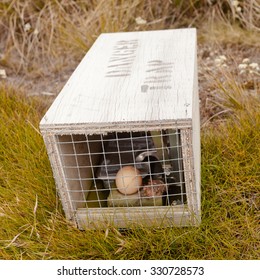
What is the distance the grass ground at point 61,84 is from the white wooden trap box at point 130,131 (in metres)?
0.08

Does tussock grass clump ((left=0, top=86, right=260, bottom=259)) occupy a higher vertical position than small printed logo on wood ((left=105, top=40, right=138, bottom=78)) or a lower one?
lower

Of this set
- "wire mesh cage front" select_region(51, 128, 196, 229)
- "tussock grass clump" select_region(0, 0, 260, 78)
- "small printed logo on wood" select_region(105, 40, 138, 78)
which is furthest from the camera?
"tussock grass clump" select_region(0, 0, 260, 78)

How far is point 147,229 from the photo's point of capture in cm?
159

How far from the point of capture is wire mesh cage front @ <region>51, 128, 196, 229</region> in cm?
157

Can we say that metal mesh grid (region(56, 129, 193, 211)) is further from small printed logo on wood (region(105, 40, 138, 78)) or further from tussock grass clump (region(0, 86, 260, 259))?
small printed logo on wood (region(105, 40, 138, 78))

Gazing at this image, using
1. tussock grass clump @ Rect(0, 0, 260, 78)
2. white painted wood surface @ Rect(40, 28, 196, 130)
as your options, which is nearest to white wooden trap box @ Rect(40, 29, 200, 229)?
white painted wood surface @ Rect(40, 28, 196, 130)

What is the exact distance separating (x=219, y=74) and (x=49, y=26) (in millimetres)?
1139

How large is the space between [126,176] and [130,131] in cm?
29

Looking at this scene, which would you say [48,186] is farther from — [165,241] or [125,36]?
[125,36]

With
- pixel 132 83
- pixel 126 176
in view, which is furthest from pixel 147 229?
pixel 132 83

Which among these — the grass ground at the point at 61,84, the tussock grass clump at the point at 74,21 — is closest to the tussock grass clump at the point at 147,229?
the grass ground at the point at 61,84

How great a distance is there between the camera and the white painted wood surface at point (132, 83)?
143 centimetres

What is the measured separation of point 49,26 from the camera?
120 inches

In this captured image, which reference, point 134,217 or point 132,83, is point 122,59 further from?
point 134,217
